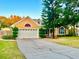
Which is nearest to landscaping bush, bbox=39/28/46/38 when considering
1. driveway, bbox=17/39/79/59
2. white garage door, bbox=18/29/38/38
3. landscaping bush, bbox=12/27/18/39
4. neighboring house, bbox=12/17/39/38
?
neighboring house, bbox=12/17/39/38

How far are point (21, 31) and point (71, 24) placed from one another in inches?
464

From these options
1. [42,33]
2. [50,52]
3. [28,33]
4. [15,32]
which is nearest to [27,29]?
[28,33]

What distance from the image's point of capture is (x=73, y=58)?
18375 millimetres

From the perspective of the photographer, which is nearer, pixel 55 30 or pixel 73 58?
pixel 73 58

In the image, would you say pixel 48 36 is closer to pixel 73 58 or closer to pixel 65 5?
pixel 65 5

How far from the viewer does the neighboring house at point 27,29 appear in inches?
2667

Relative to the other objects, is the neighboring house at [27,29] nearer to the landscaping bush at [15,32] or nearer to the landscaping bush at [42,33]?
the landscaping bush at [42,33]

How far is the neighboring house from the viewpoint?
6774 centimetres

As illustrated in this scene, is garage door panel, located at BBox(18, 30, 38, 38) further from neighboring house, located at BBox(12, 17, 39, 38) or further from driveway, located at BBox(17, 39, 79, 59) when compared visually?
driveway, located at BBox(17, 39, 79, 59)

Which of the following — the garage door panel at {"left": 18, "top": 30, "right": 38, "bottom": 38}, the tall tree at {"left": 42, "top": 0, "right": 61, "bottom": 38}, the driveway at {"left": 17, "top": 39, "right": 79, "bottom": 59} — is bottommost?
the driveway at {"left": 17, "top": 39, "right": 79, "bottom": 59}

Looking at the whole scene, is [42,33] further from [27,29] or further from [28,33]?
[27,29]

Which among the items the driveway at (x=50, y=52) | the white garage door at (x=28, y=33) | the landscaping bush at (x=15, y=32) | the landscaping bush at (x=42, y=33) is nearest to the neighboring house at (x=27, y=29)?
the white garage door at (x=28, y=33)

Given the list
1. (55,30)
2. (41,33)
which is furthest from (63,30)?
(41,33)

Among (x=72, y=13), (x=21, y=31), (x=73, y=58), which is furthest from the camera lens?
(x=21, y=31)
